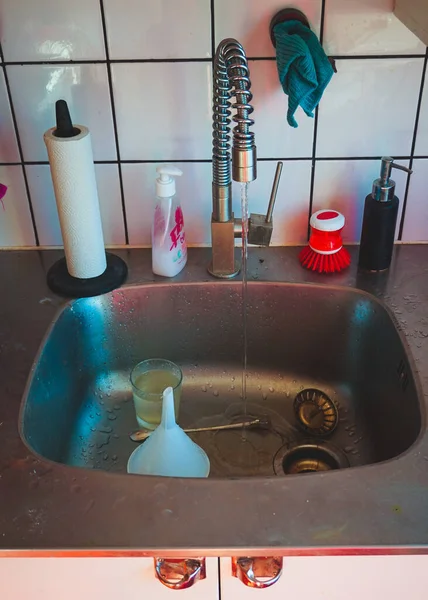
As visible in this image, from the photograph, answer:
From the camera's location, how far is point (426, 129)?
101 cm

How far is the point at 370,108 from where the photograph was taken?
0.99 meters

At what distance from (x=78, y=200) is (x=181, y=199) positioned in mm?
198

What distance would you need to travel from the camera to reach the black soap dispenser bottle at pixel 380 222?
98 centimetres

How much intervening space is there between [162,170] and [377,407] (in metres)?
0.50

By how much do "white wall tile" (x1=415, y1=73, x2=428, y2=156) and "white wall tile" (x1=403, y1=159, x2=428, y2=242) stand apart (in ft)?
0.06

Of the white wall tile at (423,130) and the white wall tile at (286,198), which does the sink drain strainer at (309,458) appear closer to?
the white wall tile at (286,198)

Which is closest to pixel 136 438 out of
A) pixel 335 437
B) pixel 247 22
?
pixel 335 437

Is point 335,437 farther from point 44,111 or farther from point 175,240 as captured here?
point 44,111

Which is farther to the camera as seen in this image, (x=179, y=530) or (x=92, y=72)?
(x=92, y=72)

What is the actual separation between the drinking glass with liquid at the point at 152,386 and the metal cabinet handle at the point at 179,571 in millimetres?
298

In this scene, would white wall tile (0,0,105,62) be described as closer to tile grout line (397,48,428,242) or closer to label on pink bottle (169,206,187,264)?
label on pink bottle (169,206,187,264)

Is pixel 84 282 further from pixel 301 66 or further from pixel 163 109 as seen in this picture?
pixel 301 66

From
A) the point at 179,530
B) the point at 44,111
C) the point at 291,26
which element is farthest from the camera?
the point at 44,111

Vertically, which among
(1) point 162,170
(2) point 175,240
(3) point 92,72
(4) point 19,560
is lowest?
(4) point 19,560
